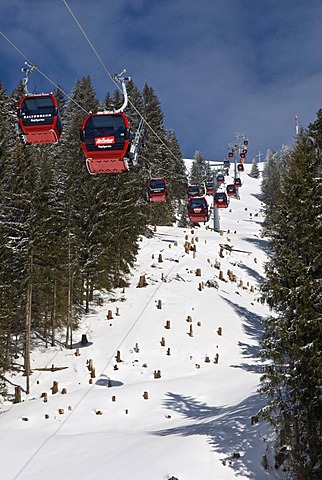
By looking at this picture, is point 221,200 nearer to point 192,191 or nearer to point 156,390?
point 192,191

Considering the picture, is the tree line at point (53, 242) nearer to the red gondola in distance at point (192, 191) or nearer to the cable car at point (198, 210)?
the cable car at point (198, 210)

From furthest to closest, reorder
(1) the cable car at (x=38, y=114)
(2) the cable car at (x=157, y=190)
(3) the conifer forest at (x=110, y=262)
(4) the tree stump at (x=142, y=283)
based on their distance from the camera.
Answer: (4) the tree stump at (x=142, y=283)
(2) the cable car at (x=157, y=190)
(1) the cable car at (x=38, y=114)
(3) the conifer forest at (x=110, y=262)

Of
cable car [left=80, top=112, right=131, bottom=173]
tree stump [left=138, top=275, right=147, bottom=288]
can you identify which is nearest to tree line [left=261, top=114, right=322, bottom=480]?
cable car [left=80, top=112, right=131, bottom=173]

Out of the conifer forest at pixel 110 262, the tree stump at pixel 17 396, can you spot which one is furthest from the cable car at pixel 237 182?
the tree stump at pixel 17 396

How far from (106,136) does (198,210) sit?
18630 millimetres

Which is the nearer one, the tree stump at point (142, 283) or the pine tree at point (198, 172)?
the tree stump at point (142, 283)

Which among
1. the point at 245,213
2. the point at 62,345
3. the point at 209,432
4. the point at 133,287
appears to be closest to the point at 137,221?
the point at 133,287

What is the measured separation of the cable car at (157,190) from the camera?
1157 inches

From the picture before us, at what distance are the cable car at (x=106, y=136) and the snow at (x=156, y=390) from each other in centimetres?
875

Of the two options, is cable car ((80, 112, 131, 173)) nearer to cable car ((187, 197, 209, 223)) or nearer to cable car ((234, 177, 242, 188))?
cable car ((187, 197, 209, 223))

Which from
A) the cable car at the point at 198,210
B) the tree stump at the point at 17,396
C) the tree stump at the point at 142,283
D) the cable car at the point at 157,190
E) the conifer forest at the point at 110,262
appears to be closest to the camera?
the conifer forest at the point at 110,262

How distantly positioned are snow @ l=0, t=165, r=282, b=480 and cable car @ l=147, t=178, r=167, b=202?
6103mm

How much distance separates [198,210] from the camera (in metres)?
31.8

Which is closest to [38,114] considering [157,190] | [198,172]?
[157,190]
